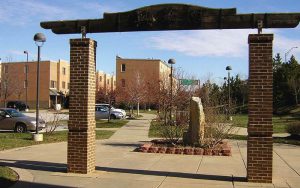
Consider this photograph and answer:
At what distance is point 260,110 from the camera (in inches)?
408

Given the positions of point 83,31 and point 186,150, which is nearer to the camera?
point 83,31

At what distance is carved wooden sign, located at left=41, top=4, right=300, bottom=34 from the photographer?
10.5 m

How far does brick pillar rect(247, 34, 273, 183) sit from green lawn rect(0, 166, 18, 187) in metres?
5.24

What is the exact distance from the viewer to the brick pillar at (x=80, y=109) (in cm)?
1123

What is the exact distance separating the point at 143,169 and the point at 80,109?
2.33 m

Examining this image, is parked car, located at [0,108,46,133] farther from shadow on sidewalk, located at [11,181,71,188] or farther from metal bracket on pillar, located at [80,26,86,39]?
shadow on sidewalk, located at [11,181,71,188]

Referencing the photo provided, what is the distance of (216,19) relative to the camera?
10.8 meters

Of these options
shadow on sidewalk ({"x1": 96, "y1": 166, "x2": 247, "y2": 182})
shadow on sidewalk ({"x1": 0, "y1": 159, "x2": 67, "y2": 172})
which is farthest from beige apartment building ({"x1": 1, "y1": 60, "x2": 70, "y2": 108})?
shadow on sidewalk ({"x1": 96, "y1": 166, "x2": 247, "y2": 182})

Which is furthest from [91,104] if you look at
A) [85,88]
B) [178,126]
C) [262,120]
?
[178,126]

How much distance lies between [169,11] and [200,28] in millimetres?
850

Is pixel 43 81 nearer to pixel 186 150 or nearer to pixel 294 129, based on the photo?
pixel 294 129

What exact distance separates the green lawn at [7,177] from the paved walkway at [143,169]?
181 mm

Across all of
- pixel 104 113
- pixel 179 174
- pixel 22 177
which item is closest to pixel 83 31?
pixel 22 177

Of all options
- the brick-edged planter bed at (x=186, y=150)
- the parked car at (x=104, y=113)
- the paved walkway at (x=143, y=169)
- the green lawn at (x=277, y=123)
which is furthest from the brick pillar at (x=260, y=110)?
the parked car at (x=104, y=113)
